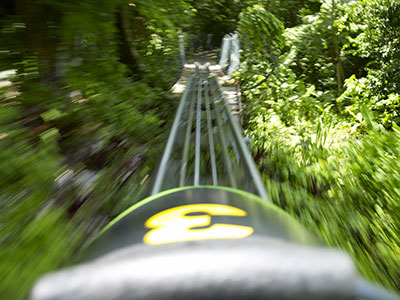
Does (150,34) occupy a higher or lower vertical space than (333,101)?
higher

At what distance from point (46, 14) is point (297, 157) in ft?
11.1

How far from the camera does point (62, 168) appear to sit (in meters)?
2.38

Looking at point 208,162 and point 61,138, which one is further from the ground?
point 61,138

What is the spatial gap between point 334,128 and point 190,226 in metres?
5.24

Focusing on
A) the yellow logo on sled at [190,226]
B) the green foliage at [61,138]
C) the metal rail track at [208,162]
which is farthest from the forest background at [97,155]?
the yellow logo on sled at [190,226]

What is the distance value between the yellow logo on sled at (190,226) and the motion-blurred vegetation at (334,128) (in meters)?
1.40

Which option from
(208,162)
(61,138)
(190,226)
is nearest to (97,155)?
(61,138)

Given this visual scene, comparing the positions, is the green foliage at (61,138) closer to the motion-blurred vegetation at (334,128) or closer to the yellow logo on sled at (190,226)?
the yellow logo on sled at (190,226)

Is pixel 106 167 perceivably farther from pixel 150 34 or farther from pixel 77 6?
pixel 150 34

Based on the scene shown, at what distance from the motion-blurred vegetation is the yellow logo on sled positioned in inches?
55.3

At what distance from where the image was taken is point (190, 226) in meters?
0.92

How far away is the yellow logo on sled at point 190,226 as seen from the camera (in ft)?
2.65

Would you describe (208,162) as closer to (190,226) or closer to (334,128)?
(190,226)

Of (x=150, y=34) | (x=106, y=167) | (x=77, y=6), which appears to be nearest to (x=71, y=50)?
(x=77, y=6)
